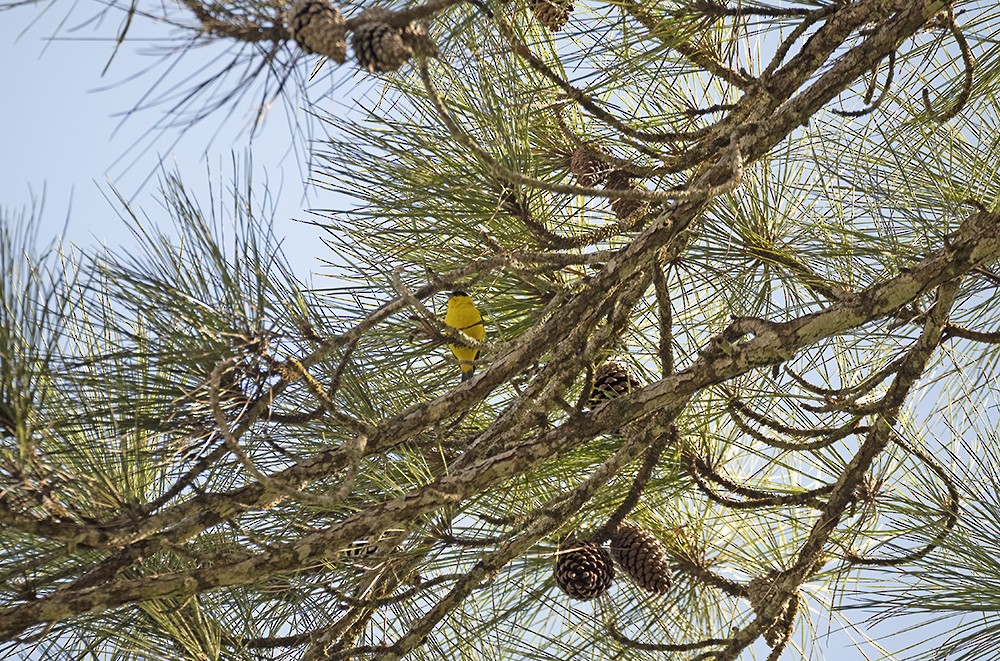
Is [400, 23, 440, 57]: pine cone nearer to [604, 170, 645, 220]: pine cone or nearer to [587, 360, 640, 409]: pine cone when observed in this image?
[604, 170, 645, 220]: pine cone

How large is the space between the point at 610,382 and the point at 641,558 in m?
0.20

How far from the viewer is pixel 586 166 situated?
1.18 m

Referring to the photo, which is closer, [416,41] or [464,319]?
[416,41]

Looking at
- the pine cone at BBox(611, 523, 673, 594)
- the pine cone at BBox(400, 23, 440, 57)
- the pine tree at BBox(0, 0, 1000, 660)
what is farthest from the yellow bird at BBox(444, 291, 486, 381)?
the pine cone at BBox(400, 23, 440, 57)

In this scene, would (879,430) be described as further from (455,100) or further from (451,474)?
(455,100)

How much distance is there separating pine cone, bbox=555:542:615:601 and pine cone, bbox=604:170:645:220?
0.36m

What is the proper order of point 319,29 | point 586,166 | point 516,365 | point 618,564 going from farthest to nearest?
point 618,564 < point 586,166 < point 516,365 < point 319,29

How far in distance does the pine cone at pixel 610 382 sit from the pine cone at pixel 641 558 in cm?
15

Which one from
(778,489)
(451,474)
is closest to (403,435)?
(451,474)

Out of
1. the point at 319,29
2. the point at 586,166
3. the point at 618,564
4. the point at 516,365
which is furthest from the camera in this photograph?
the point at 618,564

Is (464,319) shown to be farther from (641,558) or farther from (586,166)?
(641,558)

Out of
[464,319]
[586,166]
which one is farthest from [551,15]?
[464,319]

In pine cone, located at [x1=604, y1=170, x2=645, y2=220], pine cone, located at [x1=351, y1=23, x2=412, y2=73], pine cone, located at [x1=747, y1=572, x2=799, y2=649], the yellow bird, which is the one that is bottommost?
pine cone, located at [x1=747, y1=572, x2=799, y2=649]

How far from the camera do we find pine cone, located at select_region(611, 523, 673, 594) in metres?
1.26
